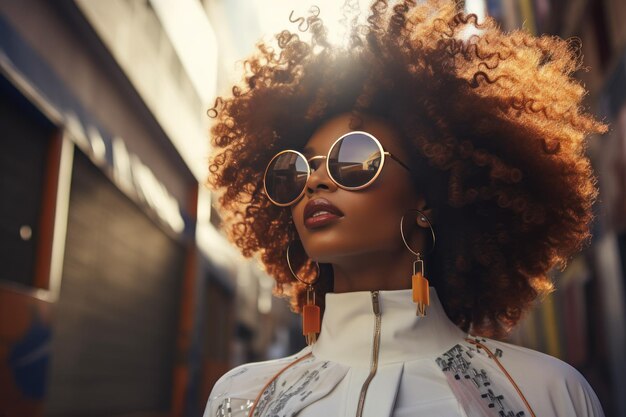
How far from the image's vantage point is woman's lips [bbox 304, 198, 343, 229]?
204cm

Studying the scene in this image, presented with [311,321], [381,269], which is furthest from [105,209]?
[381,269]

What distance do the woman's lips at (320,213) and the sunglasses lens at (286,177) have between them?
83 mm

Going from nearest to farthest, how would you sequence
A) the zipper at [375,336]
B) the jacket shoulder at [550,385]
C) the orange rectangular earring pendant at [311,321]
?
1. the jacket shoulder at [550,385]
2. the zipper at [375,336]
3. the orange rectangular earring pendant at [311,321]

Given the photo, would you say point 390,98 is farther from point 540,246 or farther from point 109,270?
point 109,270

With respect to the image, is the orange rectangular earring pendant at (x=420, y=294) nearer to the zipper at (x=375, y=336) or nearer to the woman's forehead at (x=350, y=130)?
the zipper at (x=375, y=336)

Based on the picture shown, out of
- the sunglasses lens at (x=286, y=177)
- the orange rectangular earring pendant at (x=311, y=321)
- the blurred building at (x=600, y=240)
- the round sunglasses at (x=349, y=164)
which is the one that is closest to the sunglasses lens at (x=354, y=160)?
the round sunglasses at (x=349, y=164)

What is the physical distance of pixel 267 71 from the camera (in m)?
2.62

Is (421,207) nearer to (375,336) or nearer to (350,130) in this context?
(350,130)

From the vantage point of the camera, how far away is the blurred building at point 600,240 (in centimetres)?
805

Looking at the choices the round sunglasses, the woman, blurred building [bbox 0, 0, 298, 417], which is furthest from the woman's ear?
blurred building [bbox 0, 0, 298, 417]

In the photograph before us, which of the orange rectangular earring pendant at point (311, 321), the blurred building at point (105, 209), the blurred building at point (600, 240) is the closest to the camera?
the orange rectangular earring pendant at point (311, 321)

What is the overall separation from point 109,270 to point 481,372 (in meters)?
5.79

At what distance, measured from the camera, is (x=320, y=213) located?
2.06m

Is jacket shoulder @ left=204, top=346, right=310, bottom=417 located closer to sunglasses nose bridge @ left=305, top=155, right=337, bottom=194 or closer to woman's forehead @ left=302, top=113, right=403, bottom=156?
sunglasses nose bridge @ left=305, top=155, right=337, bottom=194
